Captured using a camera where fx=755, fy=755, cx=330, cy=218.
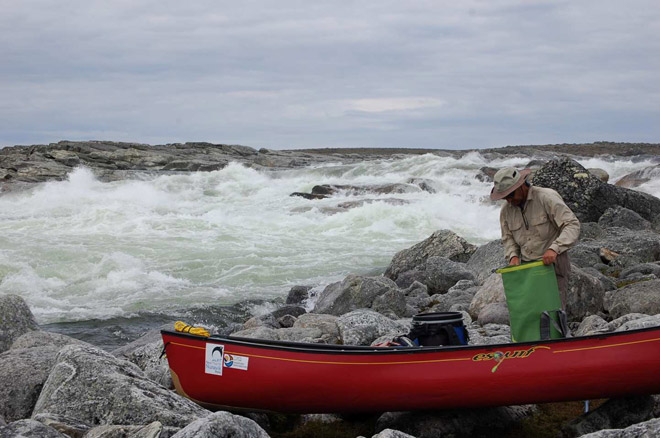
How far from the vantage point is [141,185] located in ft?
117

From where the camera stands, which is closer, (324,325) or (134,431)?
(134,431)

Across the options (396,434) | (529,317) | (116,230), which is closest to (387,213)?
(116,230)

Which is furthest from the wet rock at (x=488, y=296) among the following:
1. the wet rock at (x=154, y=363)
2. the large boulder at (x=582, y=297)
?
the wet rock at (x=154, y=363)

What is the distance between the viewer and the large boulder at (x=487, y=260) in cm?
1205

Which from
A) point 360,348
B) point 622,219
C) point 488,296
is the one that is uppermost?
point 622,219

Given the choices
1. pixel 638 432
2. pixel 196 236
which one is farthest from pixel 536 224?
pixel 196 236

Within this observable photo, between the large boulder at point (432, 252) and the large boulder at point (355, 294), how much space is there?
3255 millimetres

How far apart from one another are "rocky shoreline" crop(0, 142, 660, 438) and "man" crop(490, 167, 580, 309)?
99 centimetres

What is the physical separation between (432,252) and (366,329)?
7503 mm

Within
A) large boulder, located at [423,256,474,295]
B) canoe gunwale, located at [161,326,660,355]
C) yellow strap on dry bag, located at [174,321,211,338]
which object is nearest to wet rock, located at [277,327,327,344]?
canoe gunwale, located at [161,326,660,355]

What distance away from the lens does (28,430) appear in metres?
4.46

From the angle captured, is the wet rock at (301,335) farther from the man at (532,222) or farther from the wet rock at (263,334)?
the man at (532,222)

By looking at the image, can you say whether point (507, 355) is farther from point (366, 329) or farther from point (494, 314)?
point (494, 314)

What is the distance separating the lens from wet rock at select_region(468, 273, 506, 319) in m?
9.02
